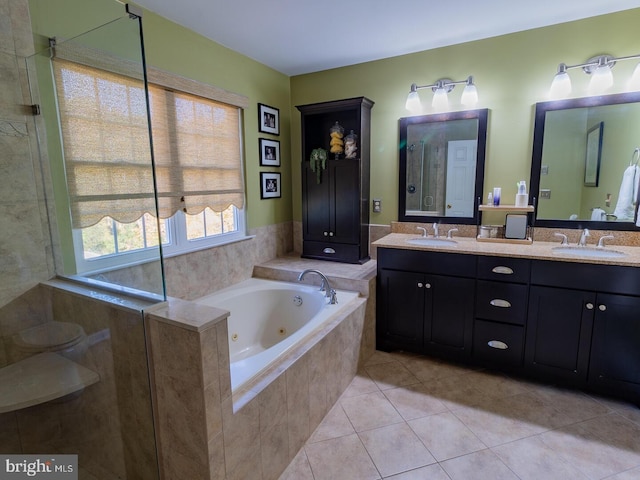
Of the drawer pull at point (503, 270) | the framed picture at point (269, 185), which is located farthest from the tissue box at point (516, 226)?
the framed picture at point (269, 185)

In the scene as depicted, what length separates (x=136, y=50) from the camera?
4.85 feet

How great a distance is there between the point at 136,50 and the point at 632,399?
325 cm

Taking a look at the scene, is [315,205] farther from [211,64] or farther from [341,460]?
[341,460]

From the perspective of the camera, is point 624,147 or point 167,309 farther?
point 624,147

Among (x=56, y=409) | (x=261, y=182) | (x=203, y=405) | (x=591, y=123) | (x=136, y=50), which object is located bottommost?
(x=56, y=409)

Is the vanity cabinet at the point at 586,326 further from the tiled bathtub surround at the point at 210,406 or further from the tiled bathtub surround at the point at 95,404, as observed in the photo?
the tiled bathtub surround at the point at 95,404

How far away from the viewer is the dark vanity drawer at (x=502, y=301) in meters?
2.24

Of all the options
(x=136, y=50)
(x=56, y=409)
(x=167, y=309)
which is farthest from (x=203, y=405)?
(x=136, y=50)

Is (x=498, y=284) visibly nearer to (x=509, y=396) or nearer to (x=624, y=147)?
(x=509, y=396)

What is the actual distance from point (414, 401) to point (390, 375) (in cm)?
31

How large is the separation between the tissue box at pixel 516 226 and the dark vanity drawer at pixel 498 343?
70cm

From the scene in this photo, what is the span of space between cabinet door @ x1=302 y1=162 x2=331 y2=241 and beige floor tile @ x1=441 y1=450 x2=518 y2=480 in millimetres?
2032

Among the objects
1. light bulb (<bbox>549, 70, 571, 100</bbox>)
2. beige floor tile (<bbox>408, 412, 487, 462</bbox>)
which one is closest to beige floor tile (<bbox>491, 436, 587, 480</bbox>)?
beige floor tile (<bbox>408, 412, 487, 462</bbox>)

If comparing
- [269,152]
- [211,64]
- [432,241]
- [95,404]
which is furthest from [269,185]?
[95,404]
